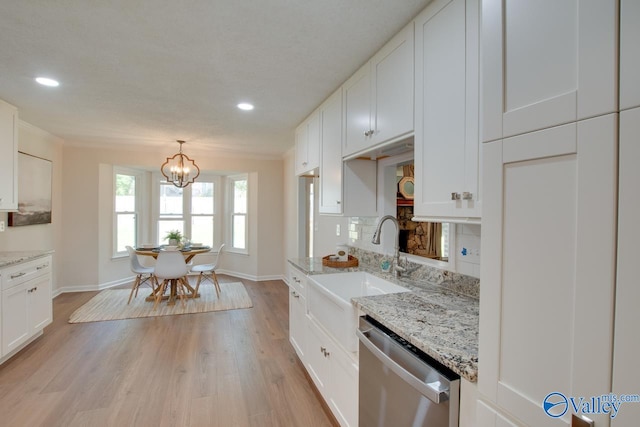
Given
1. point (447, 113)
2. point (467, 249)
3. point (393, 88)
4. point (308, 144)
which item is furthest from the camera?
point (308, 144)

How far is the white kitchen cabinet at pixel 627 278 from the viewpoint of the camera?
56cm

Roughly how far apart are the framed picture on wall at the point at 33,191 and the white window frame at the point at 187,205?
5.61 ft

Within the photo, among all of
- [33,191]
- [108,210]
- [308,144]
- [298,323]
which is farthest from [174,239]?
[298,323]

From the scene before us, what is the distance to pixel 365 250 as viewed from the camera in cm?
278

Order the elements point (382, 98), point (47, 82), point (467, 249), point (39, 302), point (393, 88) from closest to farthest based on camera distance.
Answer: point (467, 249) < point (393, 88) < point (382, 98) < point (47, 82) < point (39, 302)

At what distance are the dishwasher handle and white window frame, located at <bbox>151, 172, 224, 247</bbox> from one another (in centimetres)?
555

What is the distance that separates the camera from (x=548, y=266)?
703 mm

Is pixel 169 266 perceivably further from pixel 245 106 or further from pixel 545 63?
pixel 545 63

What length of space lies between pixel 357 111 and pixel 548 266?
1.74 metres

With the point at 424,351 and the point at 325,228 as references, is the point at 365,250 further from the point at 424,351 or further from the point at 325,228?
the point at 424,351

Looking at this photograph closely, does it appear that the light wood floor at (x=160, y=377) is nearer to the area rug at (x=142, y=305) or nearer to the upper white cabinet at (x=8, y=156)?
the area rug at (x=142, y=305)

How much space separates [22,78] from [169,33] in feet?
5.33

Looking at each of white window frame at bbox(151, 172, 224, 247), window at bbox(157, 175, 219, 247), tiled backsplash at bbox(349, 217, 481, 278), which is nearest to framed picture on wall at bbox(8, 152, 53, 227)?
white window frame at bbox(151, 172, 224, 247)

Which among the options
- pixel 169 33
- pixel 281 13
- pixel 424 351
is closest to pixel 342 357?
pixel 424 351
